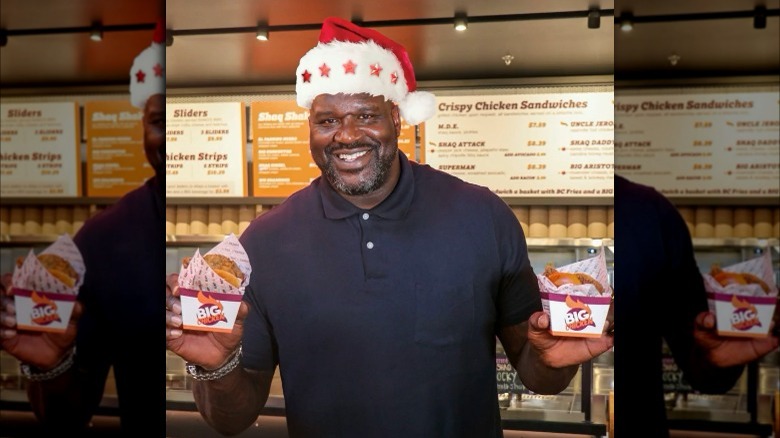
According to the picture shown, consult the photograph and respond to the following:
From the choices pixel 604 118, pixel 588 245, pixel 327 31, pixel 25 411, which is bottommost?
pixel 25 411

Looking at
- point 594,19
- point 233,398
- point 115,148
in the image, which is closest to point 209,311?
point 233,398

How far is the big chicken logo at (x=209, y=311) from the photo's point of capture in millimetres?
2428

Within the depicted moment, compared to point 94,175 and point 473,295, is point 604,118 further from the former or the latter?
point 94,175

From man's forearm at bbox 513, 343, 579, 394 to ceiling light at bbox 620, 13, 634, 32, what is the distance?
1.06 meters

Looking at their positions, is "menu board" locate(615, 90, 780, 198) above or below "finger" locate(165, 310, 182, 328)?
above

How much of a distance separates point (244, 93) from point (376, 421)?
120 cm

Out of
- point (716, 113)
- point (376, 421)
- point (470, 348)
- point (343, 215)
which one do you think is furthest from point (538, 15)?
point (376, 421)

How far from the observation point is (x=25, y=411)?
2615 mm

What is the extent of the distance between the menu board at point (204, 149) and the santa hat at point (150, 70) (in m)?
0.08

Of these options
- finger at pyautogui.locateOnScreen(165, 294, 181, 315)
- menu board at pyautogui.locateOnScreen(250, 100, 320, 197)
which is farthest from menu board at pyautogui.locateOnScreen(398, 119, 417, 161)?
finger at pyautogui.locateOnScreen(165, 294, 181, 315)

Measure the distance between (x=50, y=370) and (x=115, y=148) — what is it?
810 millimetres

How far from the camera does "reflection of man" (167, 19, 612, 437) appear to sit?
2.30 meters

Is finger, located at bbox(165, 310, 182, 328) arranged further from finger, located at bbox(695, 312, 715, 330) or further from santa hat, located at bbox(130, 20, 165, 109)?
finger, located at bbox(695, 312, 715, 330)

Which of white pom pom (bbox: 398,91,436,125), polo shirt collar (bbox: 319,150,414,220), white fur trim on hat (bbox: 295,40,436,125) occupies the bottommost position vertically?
polo shirt collar (bbox: 319,150,414,220)
